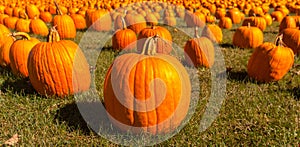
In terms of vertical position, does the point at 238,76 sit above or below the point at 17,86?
below

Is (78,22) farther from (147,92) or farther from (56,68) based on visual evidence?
(147,92)

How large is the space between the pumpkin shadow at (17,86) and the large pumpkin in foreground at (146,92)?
6.35 feet

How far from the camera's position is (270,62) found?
493cm

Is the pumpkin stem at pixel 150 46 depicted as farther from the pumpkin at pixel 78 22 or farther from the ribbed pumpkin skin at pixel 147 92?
the pumpkin at pixel 78 22

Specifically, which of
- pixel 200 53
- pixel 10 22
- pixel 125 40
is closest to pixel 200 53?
pixel 200 53

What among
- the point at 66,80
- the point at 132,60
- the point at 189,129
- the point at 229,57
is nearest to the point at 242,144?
the point at 189,129

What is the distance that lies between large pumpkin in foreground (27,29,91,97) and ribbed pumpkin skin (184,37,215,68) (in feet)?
8.00

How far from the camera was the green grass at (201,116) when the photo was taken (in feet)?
10.4

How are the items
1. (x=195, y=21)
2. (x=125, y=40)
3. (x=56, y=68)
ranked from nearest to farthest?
1. (x=56, y=68)
2. (x=125, y=40)
3. (x=195, y=21)

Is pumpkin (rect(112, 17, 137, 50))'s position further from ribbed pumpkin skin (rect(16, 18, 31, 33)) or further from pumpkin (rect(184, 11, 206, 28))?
pumpkin (rect(184, 11, 206, 28))

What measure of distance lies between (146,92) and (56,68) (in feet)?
5.47

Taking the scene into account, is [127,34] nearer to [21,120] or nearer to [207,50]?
[207,50]

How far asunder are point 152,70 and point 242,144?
126cm

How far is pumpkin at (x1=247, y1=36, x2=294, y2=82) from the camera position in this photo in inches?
193
